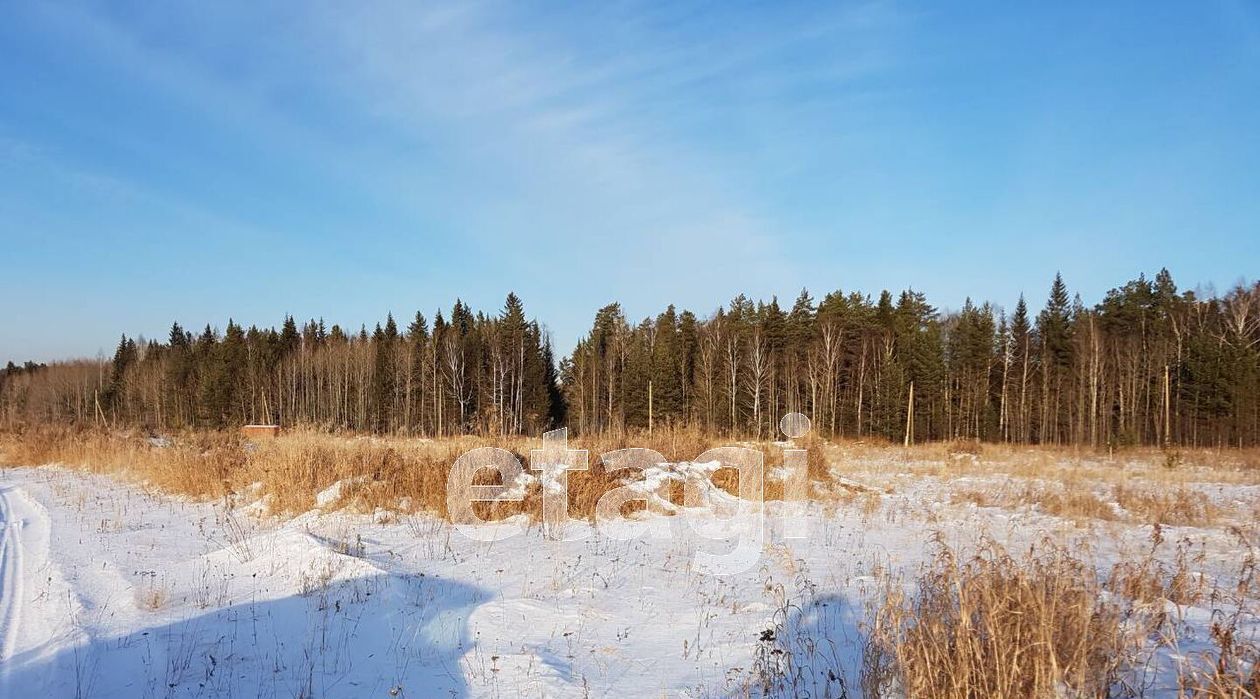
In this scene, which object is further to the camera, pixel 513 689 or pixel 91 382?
pixel 91 382

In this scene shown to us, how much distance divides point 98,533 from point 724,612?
7920 mm

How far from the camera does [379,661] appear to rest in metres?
4.25

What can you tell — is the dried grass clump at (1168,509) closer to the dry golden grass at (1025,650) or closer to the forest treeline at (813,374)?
the dry golden grass at (1025,650)

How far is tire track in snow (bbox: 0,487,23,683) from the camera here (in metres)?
4.15

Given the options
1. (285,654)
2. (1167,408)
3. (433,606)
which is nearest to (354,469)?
(433,606)

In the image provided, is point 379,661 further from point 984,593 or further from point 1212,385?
point 1212,385

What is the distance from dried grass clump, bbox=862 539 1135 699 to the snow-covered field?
0.83 feet

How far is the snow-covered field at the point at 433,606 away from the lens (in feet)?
12.8

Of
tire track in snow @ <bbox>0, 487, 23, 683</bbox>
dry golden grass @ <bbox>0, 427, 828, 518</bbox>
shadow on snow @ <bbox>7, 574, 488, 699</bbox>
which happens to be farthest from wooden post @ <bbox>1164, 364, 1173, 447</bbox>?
tire track in snow @ <bbox>0, 487, 23, 683</bbox>

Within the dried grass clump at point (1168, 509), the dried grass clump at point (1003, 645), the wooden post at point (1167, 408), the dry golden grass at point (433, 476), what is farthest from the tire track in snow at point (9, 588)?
the wooden post at point (1167, 408)

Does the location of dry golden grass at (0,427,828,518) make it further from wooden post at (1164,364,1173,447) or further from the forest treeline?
wooden post at (1164,364,1173,447)

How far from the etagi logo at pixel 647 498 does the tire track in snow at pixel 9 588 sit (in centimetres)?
405

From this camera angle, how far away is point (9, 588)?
18.1ft

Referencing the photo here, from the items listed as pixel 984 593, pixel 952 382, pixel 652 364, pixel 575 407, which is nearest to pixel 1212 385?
pixel 952 382
